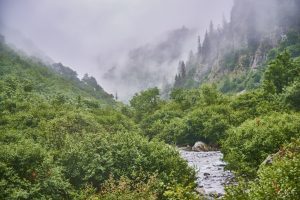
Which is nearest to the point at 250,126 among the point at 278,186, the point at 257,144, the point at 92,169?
the point at 257,144

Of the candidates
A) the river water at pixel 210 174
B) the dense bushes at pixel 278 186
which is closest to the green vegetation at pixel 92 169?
the dense bushes at pixel 278 186

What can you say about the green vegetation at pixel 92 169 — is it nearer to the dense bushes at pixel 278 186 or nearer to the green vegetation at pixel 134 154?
→ the green vegetation at pixel 134 154

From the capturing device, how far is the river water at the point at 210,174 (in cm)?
3688

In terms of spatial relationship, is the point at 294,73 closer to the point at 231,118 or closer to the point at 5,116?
the point at 231,118

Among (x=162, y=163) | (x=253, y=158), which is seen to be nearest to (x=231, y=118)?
(x=253, y=158)

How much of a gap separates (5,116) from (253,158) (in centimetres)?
3459

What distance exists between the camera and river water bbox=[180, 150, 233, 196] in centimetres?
Answer: 3688

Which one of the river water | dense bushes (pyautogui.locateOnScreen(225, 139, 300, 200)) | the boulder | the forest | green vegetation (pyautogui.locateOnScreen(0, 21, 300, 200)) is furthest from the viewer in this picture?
the boulder

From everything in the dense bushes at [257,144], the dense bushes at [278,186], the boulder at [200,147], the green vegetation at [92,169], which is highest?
the boulder at [200,147]

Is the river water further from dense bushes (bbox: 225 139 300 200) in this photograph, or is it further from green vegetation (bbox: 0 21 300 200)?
dense bushes (bbox: 225 139 300 200)

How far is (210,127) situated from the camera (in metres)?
77.7

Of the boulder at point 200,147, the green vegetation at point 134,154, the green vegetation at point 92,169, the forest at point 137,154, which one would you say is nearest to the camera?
the forest at point 137,154

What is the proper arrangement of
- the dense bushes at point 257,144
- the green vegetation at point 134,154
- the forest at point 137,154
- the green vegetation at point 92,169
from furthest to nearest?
the dense bushes at point 257,144 → the green vegetation at point 92,169 → the green vegetation at point 134,154 → the forest at point 137,154

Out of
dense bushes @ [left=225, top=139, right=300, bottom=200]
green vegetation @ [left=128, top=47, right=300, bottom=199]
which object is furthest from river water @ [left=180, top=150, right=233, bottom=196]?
dense bushes @ [left=225, top=139, right=300, bottom=200]
